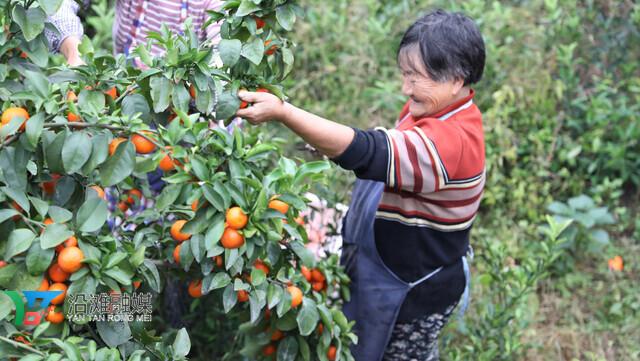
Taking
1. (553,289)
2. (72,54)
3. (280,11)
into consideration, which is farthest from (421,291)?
(553,289)

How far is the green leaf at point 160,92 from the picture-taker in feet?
5.01

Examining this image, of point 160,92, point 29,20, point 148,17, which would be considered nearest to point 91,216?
point 160,92

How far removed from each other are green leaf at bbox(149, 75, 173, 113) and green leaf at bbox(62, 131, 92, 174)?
166mm

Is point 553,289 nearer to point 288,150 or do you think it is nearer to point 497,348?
point 497,348

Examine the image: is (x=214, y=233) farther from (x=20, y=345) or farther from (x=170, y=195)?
(x=20, y=345)

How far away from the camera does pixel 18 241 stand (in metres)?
1.39

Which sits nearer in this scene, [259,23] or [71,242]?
[71,242]

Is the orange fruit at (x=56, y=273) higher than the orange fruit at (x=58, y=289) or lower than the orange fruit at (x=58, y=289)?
higher

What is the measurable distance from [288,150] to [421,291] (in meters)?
1.87

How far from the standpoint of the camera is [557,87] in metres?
3.84

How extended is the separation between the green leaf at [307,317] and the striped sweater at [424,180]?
32 centimetres

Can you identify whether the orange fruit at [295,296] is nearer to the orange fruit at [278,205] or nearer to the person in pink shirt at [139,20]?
the orange fruit at [278,205]

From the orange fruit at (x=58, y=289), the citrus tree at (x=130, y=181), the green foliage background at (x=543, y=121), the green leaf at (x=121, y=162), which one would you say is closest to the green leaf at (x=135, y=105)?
the citrus tree at (x=130, y=181)

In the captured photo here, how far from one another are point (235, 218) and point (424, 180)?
0.49m
